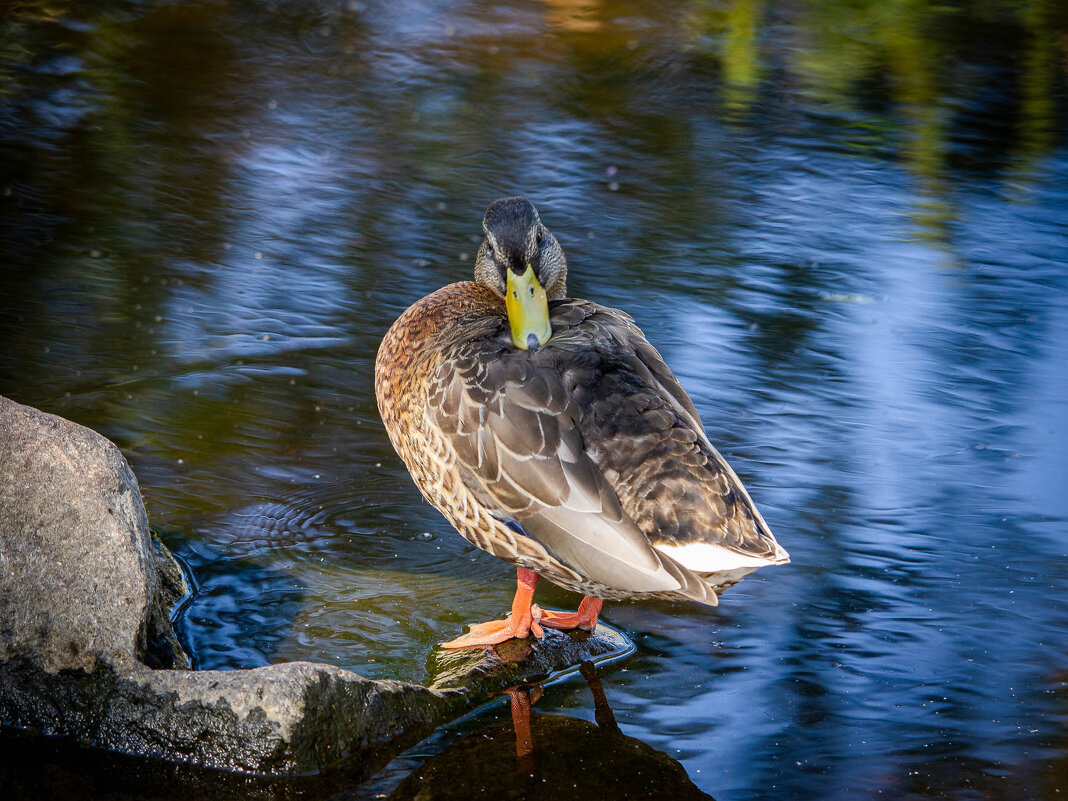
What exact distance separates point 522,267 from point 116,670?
1.69 m

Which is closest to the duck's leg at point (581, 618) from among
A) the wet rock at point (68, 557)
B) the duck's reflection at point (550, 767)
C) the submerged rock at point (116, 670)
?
the duck's reflection at point (550, 767)

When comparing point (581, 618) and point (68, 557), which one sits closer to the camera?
point (68, 557)

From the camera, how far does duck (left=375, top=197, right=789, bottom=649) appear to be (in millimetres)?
3238

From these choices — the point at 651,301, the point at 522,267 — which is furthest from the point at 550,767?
the point at 651,301

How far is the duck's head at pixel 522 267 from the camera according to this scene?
371cm

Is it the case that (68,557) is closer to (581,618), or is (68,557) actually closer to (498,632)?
(498,632)

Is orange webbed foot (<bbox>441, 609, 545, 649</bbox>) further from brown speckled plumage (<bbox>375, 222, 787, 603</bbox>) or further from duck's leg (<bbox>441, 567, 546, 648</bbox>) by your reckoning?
brown speckled plumage (<bbox>375, 222, 787, 603</bbox>)

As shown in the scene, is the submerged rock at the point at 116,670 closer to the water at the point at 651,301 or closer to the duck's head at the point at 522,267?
the water at the point at 651,301

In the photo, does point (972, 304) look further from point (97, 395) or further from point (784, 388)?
point (97, 395)

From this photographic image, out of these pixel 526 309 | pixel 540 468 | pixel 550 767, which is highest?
pixel 526 309

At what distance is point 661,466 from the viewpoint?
331 cm

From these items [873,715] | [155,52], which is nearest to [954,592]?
→ [873,715]

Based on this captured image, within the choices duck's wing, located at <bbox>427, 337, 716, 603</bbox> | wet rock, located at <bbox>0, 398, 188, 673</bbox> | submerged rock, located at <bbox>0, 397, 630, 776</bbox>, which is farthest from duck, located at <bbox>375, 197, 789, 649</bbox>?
wet rock, located at <bbox>0, 398, 188, 673</bbox>

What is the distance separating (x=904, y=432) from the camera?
5.29m
